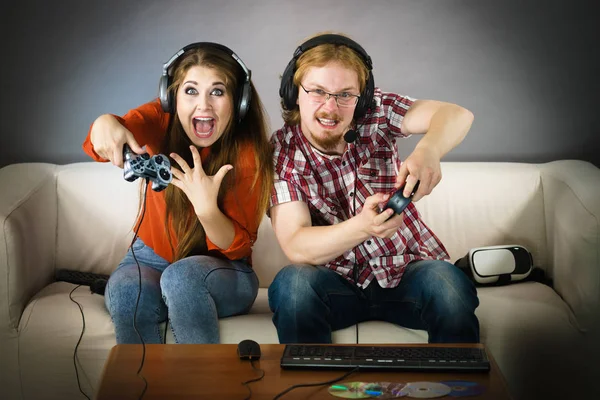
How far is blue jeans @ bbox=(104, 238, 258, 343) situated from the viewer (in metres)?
1.83

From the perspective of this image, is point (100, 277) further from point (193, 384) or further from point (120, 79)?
point (193, 384)

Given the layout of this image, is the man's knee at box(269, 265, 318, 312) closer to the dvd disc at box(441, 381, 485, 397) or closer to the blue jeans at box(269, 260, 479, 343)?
the blue jeans at box(269, 260, 479, 343)

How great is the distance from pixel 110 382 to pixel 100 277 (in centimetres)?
87

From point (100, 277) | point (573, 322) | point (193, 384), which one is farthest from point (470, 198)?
point (193, 384)

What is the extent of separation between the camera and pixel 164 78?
1863 millimetres

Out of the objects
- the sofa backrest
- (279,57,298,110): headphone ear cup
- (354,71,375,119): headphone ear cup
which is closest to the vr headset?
the sofa backrest

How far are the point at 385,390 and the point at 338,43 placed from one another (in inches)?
33.9

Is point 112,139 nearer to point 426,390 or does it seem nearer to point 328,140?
point 328,140

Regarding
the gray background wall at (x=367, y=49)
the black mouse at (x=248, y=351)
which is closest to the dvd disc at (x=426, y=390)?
the black mouse at (x=248, y=351)

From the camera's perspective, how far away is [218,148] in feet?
6.31

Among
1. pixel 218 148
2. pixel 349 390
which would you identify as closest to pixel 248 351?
pixel 349 390

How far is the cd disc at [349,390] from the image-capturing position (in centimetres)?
130

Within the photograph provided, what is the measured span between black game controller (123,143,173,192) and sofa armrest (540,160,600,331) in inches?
39.2

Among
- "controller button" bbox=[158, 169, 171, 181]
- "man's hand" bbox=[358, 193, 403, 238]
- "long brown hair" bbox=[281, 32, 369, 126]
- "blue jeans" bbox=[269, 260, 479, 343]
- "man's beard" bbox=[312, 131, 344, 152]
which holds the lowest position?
"blue jeans" bbox=[269, 260, 479, 343]
